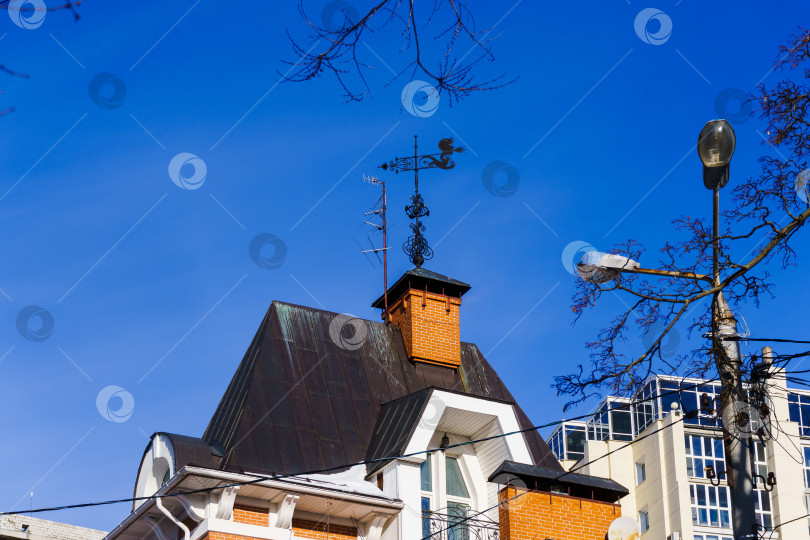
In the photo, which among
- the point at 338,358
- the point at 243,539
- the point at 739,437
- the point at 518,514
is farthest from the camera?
the point at 338,358

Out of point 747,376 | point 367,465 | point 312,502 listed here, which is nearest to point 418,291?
point 367,465

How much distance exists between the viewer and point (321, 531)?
17.6 meters

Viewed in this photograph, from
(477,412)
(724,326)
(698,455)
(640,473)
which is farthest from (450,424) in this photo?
(640,473)

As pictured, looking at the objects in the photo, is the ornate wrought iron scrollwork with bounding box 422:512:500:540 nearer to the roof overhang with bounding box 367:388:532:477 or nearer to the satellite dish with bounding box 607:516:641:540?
the roof overhang with bounding box 367:388:532:477

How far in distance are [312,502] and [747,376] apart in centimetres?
913

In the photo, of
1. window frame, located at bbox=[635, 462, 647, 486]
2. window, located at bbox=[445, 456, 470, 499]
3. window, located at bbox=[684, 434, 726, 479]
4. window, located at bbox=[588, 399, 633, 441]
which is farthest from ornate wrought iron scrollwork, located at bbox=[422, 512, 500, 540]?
window, located at bbox=[588, 399, 633, 441]

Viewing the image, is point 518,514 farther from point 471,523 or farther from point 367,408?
point 367,408

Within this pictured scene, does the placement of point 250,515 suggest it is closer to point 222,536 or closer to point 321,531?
point 222,536

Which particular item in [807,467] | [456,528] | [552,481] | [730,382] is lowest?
[730,382]

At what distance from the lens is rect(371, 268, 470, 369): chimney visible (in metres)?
22.1

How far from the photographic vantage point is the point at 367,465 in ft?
62.0

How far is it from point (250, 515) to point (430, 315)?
6813mm

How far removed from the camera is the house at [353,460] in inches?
672

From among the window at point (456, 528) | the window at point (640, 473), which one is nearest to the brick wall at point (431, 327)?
the window at point (456, 528)
